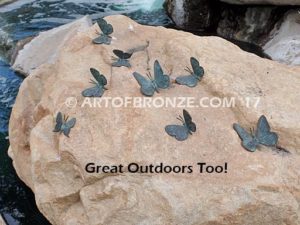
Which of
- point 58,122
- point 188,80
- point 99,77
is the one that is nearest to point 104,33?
point 99,77

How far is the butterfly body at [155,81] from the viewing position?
4.19m

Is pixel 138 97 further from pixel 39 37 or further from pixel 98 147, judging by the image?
pixel 39 37

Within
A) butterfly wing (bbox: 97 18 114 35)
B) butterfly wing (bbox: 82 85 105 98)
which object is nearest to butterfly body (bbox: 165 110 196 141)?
butterfly wing (bbox: 82 85 105 98)

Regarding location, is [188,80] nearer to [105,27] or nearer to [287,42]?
[105,27]

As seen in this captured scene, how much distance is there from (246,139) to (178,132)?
54 cm

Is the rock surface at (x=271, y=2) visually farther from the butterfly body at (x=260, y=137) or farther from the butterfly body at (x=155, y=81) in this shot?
the butterfly body at (x=260, y=137)

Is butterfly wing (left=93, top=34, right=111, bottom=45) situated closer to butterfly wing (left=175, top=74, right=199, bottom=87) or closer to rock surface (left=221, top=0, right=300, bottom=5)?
butterfly wing (left=175, top=74, right=199, bottom=87)

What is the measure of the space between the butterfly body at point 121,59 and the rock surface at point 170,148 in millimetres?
66

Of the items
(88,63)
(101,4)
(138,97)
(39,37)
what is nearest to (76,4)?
(101,4)

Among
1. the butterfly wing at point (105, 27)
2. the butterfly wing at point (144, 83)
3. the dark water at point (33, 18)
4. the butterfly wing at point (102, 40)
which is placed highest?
the butterfly wing at point (105, 27)

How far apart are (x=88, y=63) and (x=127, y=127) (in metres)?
1.05

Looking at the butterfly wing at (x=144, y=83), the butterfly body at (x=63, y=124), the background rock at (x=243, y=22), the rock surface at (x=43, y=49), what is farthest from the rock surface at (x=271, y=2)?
the butterfly body at (x=63, y=124)

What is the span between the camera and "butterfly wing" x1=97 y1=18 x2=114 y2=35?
4.93 meters

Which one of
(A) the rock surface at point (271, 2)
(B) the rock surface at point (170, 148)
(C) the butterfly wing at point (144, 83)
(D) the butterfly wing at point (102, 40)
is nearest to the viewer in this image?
(B) the rock surface at point (170, 148)
